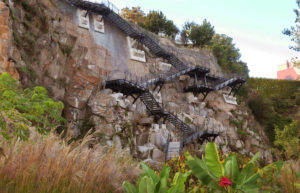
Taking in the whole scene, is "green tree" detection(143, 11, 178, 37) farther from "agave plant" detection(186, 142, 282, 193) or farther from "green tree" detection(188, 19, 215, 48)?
"agave plant" detection(186, 142, 282, 193)

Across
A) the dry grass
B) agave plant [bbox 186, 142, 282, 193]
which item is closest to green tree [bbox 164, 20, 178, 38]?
agave plant [bbox 186, 142, 282, 193]

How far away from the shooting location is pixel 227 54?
3647cm

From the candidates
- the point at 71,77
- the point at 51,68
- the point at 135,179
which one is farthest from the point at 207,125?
the point at 135,179

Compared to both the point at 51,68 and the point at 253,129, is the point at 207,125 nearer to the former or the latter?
the point at 253,129

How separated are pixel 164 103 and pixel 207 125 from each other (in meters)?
4.30

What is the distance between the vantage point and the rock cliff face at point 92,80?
54.0ft

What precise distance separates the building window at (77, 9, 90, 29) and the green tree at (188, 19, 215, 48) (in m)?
16.6

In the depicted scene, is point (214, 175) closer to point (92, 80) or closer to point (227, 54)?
point (92, 80)

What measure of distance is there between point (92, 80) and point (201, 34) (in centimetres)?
2054

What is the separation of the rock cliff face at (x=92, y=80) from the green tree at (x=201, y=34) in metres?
10.2

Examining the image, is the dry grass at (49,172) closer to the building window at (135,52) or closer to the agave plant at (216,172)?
the agave plant at (216,172)

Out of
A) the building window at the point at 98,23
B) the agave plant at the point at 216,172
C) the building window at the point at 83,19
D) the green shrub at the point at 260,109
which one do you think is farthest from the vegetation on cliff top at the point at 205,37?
the agave plant at the point at 216,172

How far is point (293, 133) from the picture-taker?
87.7ft

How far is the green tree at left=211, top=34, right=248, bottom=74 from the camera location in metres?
35.6
